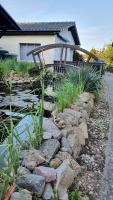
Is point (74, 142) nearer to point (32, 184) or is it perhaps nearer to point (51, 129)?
point (51, 129)

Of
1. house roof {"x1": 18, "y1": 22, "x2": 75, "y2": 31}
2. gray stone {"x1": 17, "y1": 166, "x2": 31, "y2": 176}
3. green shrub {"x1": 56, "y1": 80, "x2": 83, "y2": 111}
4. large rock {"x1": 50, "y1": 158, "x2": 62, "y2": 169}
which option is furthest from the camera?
house roof {"x1": 18, "y1": 22, "x2": 75, "y2": 31}

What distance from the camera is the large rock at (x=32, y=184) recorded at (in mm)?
2465

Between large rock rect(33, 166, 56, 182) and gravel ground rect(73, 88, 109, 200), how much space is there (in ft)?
1.35

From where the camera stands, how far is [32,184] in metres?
2.46

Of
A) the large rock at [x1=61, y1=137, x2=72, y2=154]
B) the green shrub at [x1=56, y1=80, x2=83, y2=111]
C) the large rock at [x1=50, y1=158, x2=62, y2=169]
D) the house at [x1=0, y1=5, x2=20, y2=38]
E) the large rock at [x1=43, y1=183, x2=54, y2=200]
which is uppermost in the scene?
the house at [x1=0, y1=5, x2=20, y2=38]

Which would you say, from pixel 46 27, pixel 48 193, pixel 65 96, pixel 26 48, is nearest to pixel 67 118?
pixel 65 96

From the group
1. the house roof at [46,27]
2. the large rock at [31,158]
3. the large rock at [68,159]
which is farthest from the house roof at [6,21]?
the large rock at [31,158]

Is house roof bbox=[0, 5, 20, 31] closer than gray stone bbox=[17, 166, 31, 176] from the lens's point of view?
No

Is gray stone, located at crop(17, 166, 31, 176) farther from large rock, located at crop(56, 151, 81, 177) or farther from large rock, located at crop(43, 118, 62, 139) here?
large rock, located at crop(43, 118, 62, 139)

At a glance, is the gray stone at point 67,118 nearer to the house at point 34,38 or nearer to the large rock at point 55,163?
the large rock at point 55,163

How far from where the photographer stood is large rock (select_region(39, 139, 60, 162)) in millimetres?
3066

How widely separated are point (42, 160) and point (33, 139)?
427 millimetres

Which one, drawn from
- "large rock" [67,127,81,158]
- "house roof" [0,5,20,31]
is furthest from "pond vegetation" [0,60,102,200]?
"house roof" [0,5,20,31]

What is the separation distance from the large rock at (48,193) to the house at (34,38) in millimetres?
17242
